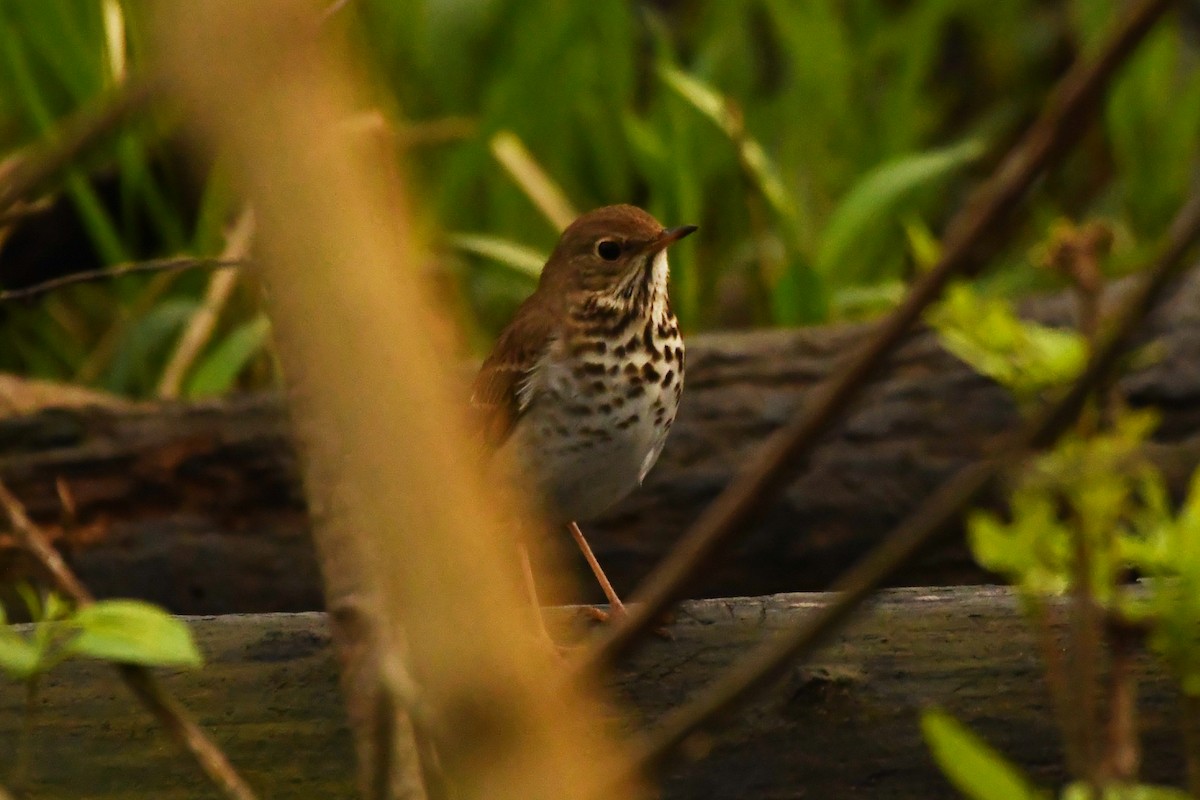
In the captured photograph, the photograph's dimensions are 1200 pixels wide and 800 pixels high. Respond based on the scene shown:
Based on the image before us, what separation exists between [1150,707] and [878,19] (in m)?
3.76

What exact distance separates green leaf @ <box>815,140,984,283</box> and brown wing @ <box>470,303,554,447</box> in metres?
1.27

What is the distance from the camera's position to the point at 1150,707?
1509mm

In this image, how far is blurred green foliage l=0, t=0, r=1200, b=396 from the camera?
392 centimetres

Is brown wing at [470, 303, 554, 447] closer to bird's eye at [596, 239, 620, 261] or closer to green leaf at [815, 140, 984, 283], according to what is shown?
bird's eye at [596, 239, 620, 261]

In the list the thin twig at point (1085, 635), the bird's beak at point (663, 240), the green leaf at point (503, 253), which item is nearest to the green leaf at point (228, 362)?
the green leaf at point (503, 253)

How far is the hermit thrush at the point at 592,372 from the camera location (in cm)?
238

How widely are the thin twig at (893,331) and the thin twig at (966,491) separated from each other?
0.05m

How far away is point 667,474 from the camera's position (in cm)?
289

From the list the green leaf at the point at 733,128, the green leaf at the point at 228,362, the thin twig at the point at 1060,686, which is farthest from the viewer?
the green leaf at the point at 733,128

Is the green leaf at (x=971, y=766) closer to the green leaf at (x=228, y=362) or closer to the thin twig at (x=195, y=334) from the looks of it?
the green leaf at (x=228, y=362)

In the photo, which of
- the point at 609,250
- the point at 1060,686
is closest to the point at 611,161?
the point at 609,250

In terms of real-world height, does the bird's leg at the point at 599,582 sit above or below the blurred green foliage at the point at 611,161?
below

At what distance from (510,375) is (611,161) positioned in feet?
6.62

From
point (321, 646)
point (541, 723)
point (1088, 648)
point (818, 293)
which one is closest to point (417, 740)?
point (541, 723)
